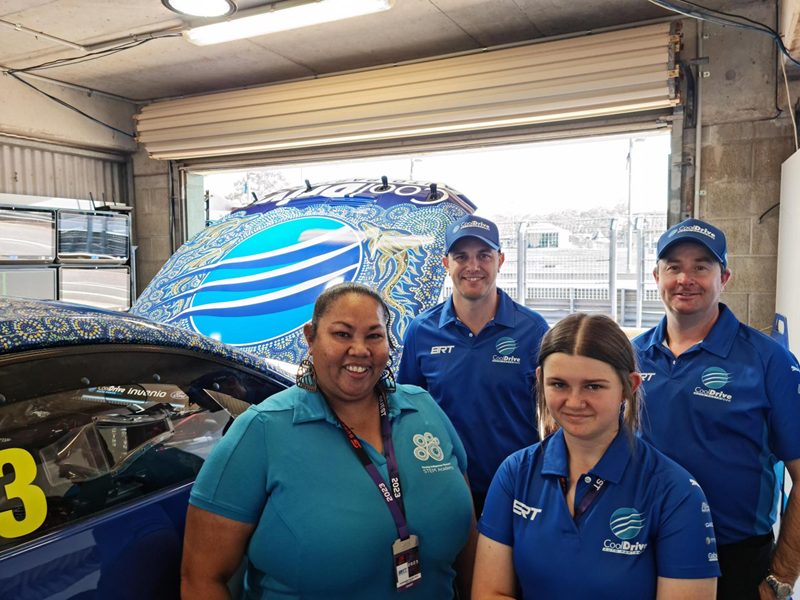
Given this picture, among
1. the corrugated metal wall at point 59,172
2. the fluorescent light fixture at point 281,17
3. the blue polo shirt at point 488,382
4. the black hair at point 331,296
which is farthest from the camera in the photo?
the corrugated metal wall at point 59,172

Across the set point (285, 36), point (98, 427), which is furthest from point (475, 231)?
point (285, 36)

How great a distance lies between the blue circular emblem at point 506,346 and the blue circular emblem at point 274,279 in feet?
4.94

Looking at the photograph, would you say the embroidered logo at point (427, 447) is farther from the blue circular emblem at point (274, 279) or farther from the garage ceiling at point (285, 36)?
the garage ceiling at point (285, 36)

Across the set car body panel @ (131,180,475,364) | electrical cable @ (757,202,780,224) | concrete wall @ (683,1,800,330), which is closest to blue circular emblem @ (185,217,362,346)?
car body panel @ (131,180,475,364)

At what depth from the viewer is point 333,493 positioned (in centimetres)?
131

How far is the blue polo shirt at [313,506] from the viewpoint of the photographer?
1.28m

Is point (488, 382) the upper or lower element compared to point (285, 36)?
lower

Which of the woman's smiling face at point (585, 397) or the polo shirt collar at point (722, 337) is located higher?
the polo shirt collar at point (722, 337)

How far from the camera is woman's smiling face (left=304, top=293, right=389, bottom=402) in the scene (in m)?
1.44

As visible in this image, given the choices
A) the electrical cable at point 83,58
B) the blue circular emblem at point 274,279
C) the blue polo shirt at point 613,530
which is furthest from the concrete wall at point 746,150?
the electrical cable at point 83,58

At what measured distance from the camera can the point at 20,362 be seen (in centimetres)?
126

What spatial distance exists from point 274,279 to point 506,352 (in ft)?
6.54

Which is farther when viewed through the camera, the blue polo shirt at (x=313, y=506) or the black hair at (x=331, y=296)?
the black hair at (x=331, y=296)

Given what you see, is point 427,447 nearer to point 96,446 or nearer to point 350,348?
point 350,348
